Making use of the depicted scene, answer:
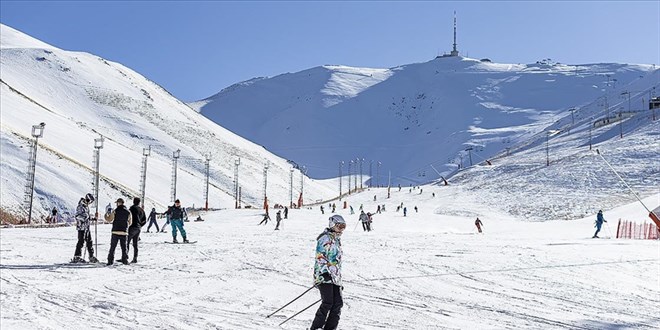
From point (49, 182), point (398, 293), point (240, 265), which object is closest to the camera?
point (398, 293)

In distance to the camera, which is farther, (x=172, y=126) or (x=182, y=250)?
(x=172, y=126)

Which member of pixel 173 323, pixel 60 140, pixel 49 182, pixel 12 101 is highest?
pixel 12 101

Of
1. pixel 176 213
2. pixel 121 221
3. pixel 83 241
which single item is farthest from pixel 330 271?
pixel 176 213

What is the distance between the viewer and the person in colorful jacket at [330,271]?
8.64m

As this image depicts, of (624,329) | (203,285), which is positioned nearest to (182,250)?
(203,285)

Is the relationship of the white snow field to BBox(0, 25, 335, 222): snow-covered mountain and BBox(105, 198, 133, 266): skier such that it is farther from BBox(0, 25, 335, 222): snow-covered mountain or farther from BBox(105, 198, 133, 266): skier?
BBox(0, 25, 335, 222): snow-covered mountain

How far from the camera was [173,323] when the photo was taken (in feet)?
32.2

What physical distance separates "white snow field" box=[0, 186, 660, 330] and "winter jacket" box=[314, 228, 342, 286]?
1.51 m

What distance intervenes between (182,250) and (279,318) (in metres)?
12.5

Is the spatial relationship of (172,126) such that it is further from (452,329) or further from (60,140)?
(452,329)

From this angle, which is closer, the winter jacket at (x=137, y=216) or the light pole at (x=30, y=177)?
the winter jacket at (x=137, y=216)

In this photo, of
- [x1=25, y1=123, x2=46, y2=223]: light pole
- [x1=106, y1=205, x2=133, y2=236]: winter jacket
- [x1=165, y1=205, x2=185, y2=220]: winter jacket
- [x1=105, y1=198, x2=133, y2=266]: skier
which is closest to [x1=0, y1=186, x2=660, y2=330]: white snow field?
[x1=105, y1=198, x2=133, y2=266]: skier

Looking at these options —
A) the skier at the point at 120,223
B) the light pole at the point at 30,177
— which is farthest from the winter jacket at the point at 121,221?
the light pole at the point at 30,177

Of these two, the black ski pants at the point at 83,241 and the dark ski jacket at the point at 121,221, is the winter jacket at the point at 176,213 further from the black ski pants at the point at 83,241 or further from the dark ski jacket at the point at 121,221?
the dark ski jacket at the point at 121,221
